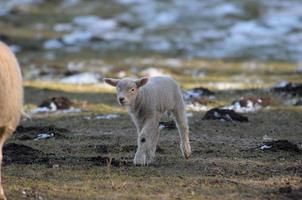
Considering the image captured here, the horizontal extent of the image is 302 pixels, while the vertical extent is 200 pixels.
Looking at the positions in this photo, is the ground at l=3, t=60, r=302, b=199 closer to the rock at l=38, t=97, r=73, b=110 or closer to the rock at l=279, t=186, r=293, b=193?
the rock at l=279, t=186, r=293, b=193

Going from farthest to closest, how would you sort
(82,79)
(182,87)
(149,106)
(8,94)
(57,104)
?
(82,79) < (182,87) < (57,104) < (149,106) < (8,94)

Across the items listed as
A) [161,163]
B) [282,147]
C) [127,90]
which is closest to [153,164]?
[161,163]

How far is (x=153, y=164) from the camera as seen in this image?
1588cm

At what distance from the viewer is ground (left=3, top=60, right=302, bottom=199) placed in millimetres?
13258

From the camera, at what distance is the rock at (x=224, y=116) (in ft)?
76.1

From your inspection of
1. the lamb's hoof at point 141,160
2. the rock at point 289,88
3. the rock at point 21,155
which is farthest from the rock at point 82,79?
the lamb's hoof at point 141,160

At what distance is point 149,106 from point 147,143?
89cm

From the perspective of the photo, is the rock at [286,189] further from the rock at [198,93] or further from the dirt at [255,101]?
the rock at [198,93]

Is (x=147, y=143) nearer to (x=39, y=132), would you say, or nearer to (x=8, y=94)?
(x=8, y=94)

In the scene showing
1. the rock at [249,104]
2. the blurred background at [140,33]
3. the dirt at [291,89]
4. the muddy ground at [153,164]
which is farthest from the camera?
the blurred background at [140,33]

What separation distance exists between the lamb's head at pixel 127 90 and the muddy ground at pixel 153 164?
1272mm

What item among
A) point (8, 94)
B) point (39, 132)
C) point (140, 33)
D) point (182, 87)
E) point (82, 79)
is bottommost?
point (140, 33)

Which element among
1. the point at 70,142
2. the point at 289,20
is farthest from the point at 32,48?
the point at 70,142

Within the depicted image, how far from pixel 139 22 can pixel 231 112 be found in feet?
163
